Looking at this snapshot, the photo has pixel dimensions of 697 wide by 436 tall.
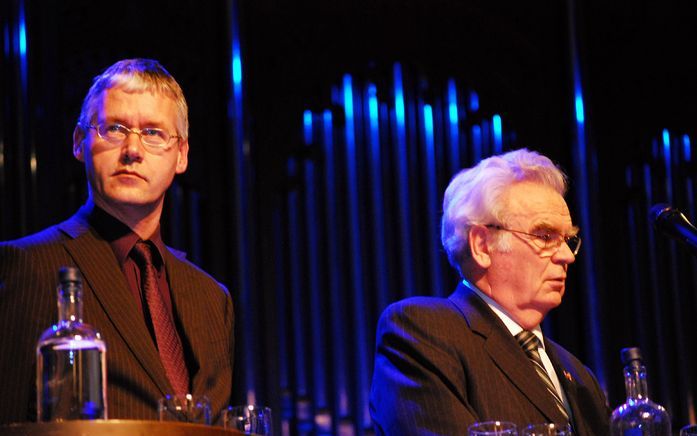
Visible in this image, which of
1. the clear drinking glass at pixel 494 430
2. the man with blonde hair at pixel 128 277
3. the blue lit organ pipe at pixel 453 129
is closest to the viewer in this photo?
the clear drinking glass at pixel 494 430

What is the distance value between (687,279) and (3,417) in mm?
3258

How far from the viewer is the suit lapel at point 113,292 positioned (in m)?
2.95

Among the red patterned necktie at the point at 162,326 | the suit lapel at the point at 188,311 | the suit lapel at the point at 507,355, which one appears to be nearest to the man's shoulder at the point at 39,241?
the red patterned necktie at the point at 162,326

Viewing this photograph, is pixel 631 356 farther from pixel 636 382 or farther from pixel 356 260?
pixel 356 260

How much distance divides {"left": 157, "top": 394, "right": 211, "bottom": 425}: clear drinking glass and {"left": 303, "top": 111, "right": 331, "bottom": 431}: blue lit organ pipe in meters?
2.34

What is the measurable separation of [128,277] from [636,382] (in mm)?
1351

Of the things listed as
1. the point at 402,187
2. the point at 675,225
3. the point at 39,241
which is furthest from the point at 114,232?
the point at 402,187

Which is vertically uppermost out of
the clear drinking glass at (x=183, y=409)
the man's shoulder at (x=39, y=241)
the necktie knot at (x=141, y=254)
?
the man's shoulder at (x=39, y=241)

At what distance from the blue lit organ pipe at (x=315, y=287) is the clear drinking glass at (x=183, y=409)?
234 centimetres

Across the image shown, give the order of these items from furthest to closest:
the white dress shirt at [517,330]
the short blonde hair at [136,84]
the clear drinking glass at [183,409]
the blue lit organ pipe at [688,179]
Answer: the blue lit organ pipe at [688,179] < the white dress shirt at [517,330] < the short blonde hair at [136,84] < the clear drinking glass at [183,409]

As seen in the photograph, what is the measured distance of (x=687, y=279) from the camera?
5113 mm

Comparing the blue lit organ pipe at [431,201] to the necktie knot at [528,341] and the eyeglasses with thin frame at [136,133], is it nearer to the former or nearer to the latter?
the necktie knot at [528,341]

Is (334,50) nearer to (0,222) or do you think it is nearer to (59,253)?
(0,222)

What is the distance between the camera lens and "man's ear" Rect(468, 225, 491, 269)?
146 inches
